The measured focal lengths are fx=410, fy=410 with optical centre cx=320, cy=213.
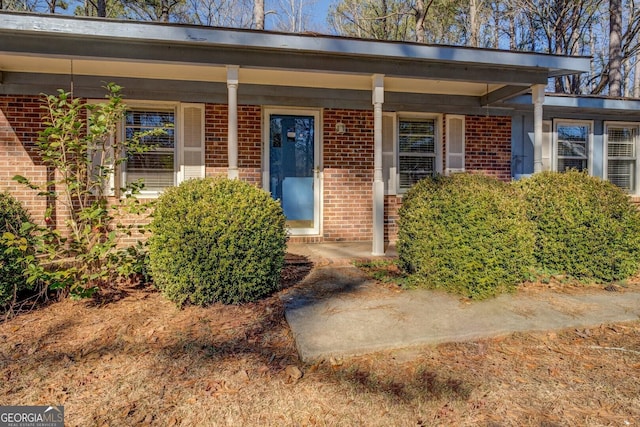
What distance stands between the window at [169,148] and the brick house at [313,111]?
21mm

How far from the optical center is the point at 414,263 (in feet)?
13.4

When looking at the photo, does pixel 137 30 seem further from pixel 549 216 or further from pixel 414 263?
pixel 549 216

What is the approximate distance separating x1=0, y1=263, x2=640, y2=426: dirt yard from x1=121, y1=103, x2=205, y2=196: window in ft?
11.0

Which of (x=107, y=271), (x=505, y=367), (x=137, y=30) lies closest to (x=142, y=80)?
(x=137, y=30)

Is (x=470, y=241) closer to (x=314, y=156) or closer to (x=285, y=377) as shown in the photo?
(x=285, y=377)

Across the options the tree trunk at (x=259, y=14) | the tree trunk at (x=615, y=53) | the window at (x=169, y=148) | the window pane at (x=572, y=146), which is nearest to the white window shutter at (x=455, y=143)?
the window pane at (x=572, y=146)

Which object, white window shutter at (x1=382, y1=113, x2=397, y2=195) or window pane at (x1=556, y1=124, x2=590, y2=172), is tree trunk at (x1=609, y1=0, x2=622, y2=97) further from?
white window shutter at (x1=382, y1=113, x2=397, y2=195)

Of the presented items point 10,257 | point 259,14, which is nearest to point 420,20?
point 259,14

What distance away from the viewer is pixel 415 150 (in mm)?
7211

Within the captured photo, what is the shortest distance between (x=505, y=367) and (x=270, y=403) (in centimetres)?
147

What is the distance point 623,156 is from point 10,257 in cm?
1000

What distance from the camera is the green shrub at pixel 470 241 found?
3.70 metres

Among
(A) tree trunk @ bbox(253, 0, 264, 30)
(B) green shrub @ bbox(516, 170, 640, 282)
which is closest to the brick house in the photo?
(B) green shrub @ bbox(516, 170, 640, 282)

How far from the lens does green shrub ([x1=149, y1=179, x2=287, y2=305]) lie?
3422mm
